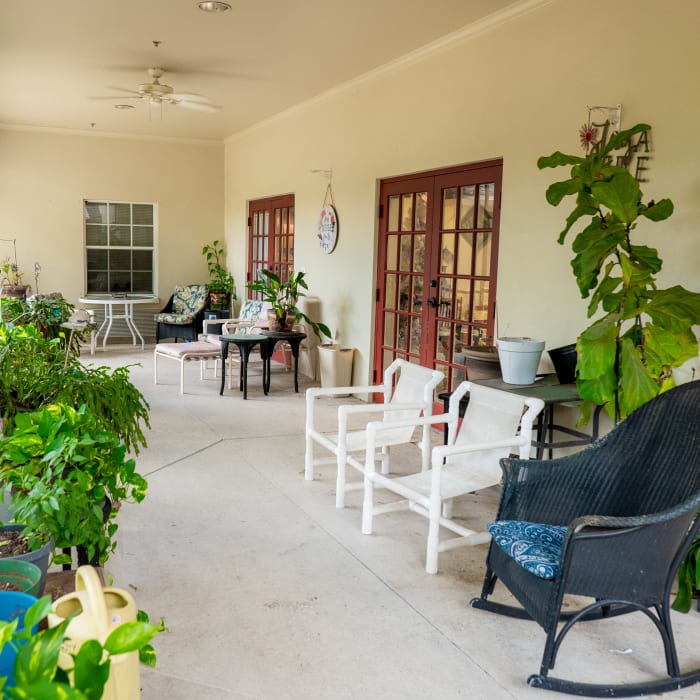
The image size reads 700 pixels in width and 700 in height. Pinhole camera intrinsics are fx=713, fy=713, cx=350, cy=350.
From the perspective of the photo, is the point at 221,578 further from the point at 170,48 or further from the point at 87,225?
the point at 87,225

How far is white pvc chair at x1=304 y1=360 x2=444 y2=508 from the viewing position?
3820 millimetres

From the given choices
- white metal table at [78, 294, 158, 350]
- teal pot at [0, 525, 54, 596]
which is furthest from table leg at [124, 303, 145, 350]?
teal pot at [0, 525, 54, 596]

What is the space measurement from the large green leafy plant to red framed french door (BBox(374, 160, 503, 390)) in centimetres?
168

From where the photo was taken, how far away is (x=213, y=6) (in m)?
4.68

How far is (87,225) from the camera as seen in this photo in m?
9.94

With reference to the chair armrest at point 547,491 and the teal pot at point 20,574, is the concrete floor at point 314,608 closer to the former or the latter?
the chair armrest at point 547,491

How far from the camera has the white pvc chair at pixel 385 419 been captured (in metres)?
3.82

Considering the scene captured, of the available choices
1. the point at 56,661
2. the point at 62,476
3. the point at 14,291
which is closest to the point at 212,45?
the point at 62,476

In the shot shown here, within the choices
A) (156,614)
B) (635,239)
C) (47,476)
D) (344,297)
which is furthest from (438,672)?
(344,297)

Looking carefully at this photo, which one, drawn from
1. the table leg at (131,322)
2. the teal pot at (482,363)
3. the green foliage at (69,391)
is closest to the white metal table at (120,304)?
the table leg at (131,322)

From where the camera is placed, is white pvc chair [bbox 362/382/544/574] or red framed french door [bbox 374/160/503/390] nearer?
white pvc chair [bbox 362/382/544/574]

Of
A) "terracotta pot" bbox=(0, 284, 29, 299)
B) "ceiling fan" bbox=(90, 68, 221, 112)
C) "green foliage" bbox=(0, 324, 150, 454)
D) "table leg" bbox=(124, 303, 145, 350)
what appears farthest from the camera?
"table leg" bbox=(124, 303, 145, 350)

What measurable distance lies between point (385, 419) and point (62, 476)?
244 centimetres

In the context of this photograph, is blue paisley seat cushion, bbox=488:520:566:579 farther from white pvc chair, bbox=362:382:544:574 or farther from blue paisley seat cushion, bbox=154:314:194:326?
blue paisley seat cushion, bbox=154:314:194:326
